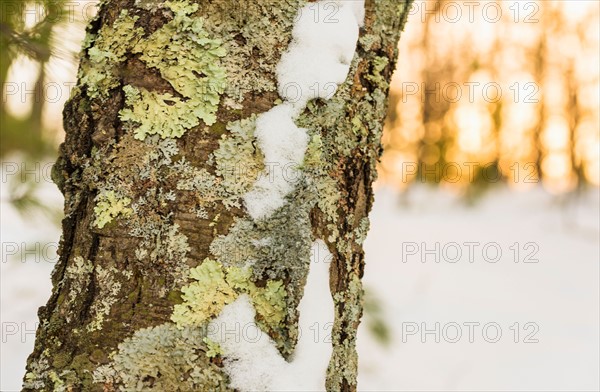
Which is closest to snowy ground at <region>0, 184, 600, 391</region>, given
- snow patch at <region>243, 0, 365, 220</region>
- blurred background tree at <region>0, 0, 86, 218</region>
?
blurred background tree at <region>0, 0, 86, 218</region>

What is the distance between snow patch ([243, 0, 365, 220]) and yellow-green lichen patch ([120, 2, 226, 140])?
0.30ft

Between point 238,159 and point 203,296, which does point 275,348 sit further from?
point 238,159

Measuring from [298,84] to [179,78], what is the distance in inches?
7.2

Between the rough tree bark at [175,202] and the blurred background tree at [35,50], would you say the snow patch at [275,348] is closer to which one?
the rough tree bark at [175,202]

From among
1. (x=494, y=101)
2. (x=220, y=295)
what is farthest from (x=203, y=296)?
(x=494, y=101)

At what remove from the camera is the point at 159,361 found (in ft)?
2.79

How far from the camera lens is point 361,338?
3211 millimetres

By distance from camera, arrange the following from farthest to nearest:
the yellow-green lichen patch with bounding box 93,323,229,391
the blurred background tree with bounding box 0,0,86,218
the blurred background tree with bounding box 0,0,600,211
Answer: the blurred background tree with bounding box 0,0,600,211, the blurred background tree with bounding box 0,0,86,218, the yellow-green lichen patch with bounding box 93,323,229,391

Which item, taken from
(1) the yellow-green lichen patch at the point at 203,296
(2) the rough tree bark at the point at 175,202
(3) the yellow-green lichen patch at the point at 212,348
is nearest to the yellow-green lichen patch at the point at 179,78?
(2) the rough tree bark at the point at 175,202

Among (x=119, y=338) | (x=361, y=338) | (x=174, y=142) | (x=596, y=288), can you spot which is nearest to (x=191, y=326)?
(x=119, y=338)

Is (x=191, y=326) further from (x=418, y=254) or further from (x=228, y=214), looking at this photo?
(x=418, y=254)

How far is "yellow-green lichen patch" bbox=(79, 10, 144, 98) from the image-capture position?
908 millimetres

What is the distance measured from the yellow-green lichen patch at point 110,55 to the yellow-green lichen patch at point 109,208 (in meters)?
0.16

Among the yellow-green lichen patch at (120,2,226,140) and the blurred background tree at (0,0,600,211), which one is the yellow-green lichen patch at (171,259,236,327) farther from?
the blurred background tree at (0,0,600,211)
